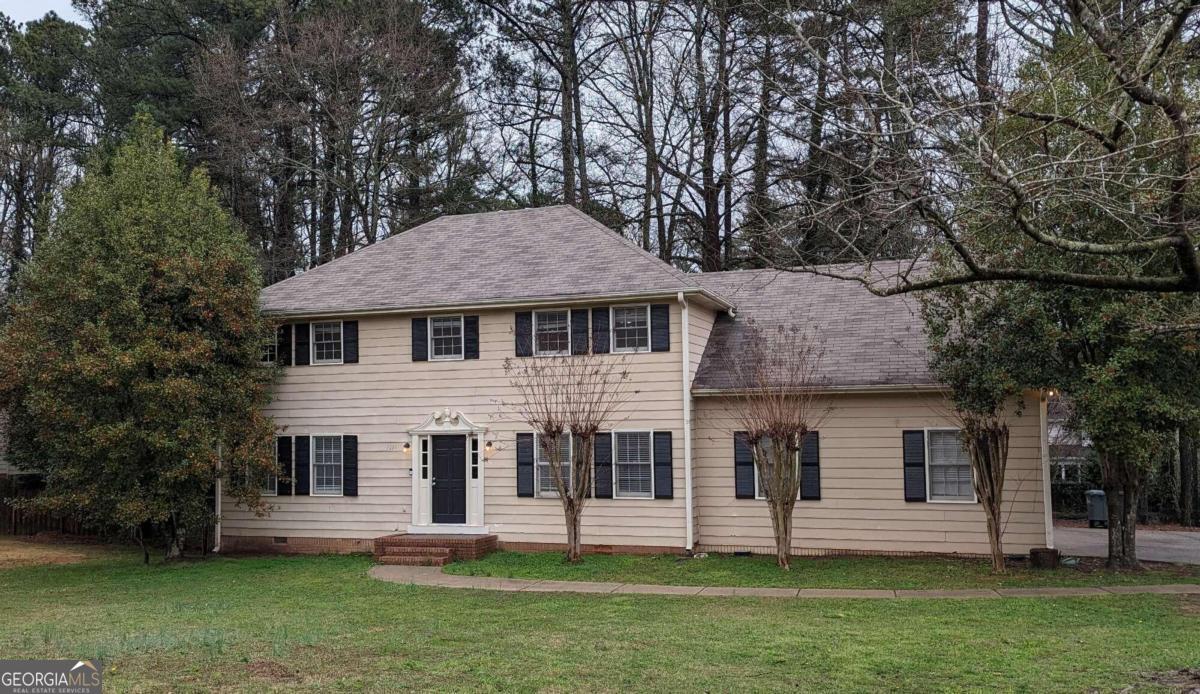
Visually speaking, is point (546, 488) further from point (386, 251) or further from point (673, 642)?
point (673, 642)

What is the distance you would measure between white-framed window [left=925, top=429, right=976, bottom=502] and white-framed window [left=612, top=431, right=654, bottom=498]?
14.8 feet

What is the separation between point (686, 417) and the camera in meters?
16.4

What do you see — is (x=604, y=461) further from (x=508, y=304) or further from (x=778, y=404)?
(x=778, y=404)

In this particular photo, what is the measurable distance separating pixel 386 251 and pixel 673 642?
512 inches

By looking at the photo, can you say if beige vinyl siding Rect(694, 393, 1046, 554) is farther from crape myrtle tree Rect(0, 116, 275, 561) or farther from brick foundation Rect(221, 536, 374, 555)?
crape myrtle tree Rect(0, 116, 275, 561)

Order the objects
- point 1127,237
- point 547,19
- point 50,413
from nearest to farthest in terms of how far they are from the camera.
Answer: point 1127,237
point 50,413
point 547,19

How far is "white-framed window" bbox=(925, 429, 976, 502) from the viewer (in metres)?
15.6

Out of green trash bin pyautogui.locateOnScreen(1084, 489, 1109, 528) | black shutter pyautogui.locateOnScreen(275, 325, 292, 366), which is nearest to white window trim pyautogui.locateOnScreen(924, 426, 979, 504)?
green trash bin pyautogui.locateOnScreen(1084, 489, 1109, 528)

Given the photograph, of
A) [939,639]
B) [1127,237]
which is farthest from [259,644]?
[1127,237]

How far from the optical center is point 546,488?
56.6 feet

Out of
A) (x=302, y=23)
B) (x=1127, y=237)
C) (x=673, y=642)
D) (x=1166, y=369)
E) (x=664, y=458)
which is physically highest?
(x=302, y=23)

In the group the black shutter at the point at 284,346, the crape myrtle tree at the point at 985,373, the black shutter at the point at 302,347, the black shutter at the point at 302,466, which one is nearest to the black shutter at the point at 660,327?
the crape myrtle tree at the point at 985,373

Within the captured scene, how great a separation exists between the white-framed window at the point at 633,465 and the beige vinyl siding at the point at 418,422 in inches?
6.0

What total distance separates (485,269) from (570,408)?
12.3 ft
